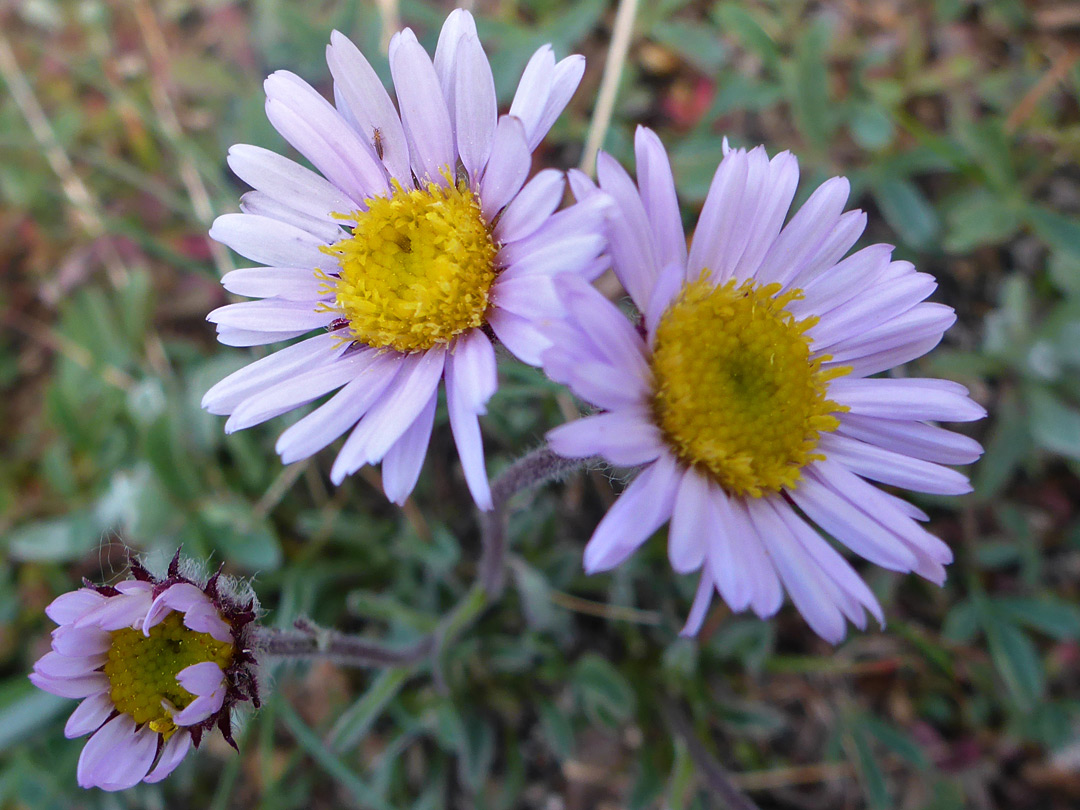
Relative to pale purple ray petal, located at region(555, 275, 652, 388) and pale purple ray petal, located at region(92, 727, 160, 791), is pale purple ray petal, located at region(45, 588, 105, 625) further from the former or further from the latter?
pale purple ray petal, located at region(555, 275, 652, 388)

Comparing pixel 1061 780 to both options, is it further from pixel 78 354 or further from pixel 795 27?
pixel 78 354

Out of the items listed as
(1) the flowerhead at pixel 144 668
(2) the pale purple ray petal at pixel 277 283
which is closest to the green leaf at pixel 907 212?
(2) the pale purple ray petal at pixel 277 283

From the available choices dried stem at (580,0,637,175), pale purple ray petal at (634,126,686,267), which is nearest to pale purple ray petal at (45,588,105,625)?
pale purple ray petal at (634,126,686,267)

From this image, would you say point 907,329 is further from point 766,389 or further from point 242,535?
point 242,535

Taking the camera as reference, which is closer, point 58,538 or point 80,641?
point 80,641

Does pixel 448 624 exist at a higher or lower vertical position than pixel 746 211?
lower

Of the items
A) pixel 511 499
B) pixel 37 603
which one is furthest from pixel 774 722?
pixel 37 603

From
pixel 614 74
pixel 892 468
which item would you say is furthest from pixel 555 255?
pixel 614 74
